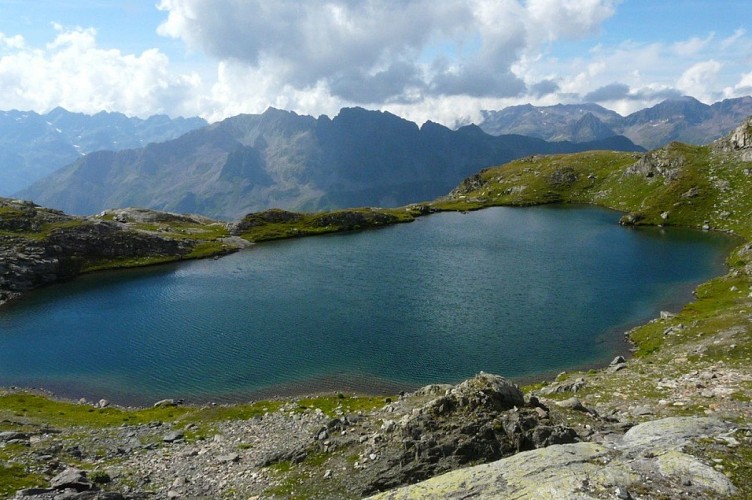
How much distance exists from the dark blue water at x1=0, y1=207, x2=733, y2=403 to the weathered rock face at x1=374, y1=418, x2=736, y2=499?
3798 centimetres

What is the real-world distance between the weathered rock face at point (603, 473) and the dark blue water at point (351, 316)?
38.0 m

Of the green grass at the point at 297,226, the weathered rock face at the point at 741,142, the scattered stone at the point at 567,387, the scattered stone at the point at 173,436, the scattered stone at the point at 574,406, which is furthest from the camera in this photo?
the green grass at the point at 297,226

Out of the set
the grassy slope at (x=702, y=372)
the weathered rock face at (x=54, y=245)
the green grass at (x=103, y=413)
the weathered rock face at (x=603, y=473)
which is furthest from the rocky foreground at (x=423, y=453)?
the weathered rock face at (x=54, y=245)

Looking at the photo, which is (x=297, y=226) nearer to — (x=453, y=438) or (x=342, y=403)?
(x=342, y=403)

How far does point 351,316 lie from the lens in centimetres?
8250

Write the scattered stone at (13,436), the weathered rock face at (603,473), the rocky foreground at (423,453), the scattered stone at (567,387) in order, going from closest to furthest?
the weathered rock face at (603,473) → the rocky foreground at (423,453) → the scattered stone at (13,436) → the scattered stone at (567,387)

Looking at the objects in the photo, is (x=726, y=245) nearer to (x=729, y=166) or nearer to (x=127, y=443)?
(x=729, y=166)

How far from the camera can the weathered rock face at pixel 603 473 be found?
54.1 ft

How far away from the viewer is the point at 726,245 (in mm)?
114875

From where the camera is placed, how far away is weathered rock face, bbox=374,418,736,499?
54.1 ft

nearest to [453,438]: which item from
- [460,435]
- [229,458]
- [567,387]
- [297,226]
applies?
[460,435]

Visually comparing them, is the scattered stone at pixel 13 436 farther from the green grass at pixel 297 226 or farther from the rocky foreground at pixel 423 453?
the green grass at pixel 297 226

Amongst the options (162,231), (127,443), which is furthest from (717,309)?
(162,231)

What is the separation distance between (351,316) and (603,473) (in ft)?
218
